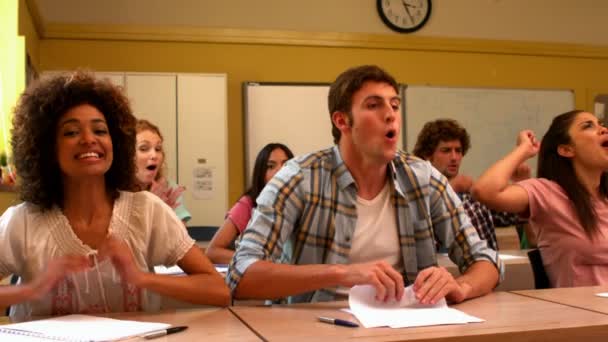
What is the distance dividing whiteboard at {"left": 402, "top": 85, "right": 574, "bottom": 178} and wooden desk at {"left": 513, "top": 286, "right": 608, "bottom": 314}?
4086 mm

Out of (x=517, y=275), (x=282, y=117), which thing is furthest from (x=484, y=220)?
(x=282, y=117)

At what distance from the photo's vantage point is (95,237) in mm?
1727

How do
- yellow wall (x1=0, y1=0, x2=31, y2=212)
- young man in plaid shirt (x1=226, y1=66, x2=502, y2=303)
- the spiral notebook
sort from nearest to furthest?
1. the spiral notebook
2. young man in plaid shirt (x1=226, y1=66, x2=502, y2=303)
3. yellow wall (x1=0, y1=0, x2=31, y2=212)

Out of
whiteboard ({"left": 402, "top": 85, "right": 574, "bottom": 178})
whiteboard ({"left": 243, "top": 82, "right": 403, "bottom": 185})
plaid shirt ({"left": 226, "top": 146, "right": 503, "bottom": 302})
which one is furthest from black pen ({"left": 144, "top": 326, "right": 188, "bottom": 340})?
whiteboard ({"left": 402, "top": 85, "right": 574, "bottom": 178})

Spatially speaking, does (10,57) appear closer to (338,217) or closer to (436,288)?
(338,217)

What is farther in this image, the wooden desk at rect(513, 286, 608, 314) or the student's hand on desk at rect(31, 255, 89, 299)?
the wooden desk at rect(513, 286, 608, 314)

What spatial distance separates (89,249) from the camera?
5.56ft

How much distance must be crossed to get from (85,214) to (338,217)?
0.70m

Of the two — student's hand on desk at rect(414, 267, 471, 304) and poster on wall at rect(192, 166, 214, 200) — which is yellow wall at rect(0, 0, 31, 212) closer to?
poster on wall at rect(192, 166, 214, 200)

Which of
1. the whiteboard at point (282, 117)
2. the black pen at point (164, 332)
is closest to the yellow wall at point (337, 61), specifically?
the whiteboard at point (282, 117)

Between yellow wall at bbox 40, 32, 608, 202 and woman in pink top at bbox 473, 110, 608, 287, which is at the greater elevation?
yellow wall at bbox 40, 32, 608, 202

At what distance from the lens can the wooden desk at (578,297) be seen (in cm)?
160

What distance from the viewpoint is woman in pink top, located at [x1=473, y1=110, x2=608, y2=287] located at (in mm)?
2312

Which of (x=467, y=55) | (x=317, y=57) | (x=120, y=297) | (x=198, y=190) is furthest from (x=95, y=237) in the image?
(x=467, y=55)
